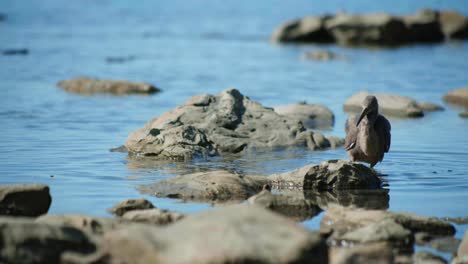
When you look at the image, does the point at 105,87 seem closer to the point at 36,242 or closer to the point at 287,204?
the point at 287,204

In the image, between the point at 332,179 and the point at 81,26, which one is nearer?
the point at 332,179

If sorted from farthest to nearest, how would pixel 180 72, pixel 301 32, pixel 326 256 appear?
pixel 301 32
pixel 180 72
pixel 326 256

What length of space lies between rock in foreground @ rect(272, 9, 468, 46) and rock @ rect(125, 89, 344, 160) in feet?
69.4

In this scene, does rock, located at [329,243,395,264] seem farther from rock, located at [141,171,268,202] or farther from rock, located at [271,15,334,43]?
rock, located at [271,15,334,43]

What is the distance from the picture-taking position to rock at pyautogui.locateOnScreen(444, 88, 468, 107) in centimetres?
1880

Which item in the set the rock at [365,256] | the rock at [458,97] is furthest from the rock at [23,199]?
the rock at [458,97]

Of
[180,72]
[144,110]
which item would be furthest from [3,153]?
[180,72]

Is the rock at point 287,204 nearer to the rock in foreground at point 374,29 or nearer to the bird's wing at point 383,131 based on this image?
the bird's wing at point 383,131

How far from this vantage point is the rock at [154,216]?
310 inches

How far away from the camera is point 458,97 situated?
19.0m

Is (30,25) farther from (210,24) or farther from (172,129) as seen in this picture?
(172,129)

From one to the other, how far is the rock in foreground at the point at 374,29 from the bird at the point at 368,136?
23.0 metres

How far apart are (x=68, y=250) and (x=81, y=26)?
1340 inches

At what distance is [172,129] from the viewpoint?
1248cm
